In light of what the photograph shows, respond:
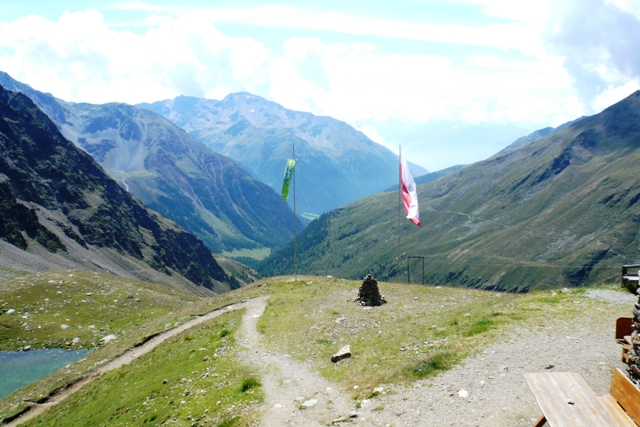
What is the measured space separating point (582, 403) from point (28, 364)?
187ft

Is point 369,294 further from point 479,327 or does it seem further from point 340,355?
point 479,327

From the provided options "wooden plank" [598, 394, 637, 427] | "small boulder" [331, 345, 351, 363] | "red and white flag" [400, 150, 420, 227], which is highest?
"red and white flag" [400, 150, 420, 227]

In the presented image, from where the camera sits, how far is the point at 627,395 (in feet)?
41.9

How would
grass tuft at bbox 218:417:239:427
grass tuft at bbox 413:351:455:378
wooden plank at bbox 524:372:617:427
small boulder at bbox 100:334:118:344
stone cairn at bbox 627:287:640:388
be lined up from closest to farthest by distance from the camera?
wooden plank at bbox 524:372:617:427
stone cairn at bbox 627:287:640:388
grass tuft at bbox 218:417:239:427
grass tuft at bbox 413:351:455:378
small boulder at bbox 100:334:118:344

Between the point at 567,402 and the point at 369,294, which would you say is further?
the point at 369,294

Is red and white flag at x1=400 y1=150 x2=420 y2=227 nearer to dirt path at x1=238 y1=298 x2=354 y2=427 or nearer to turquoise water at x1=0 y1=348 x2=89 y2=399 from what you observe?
dirt path at x1=238 y1=298 x2=354 y2=427

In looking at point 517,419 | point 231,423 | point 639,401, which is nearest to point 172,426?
point 231,423

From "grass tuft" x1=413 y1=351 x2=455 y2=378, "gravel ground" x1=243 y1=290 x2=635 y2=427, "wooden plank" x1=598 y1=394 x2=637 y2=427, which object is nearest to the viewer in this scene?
"wooden plank" x1=598 y1=394 x2=637 y2=427

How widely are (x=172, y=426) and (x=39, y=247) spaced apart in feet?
551

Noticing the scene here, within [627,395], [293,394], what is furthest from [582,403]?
[293,394]

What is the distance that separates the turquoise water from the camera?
4759cm

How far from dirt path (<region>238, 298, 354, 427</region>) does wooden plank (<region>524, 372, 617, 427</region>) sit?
25.3ft

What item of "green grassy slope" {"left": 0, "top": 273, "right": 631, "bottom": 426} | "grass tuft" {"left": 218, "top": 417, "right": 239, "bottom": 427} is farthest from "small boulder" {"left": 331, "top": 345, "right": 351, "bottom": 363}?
"grass tuft" {"left": 218, "top": 417, "right": 239, "bottom": 427}

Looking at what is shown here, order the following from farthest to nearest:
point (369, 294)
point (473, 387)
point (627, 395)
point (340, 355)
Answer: point (369, 294), point (340, 355), point (473, 387), point (627, 395)
